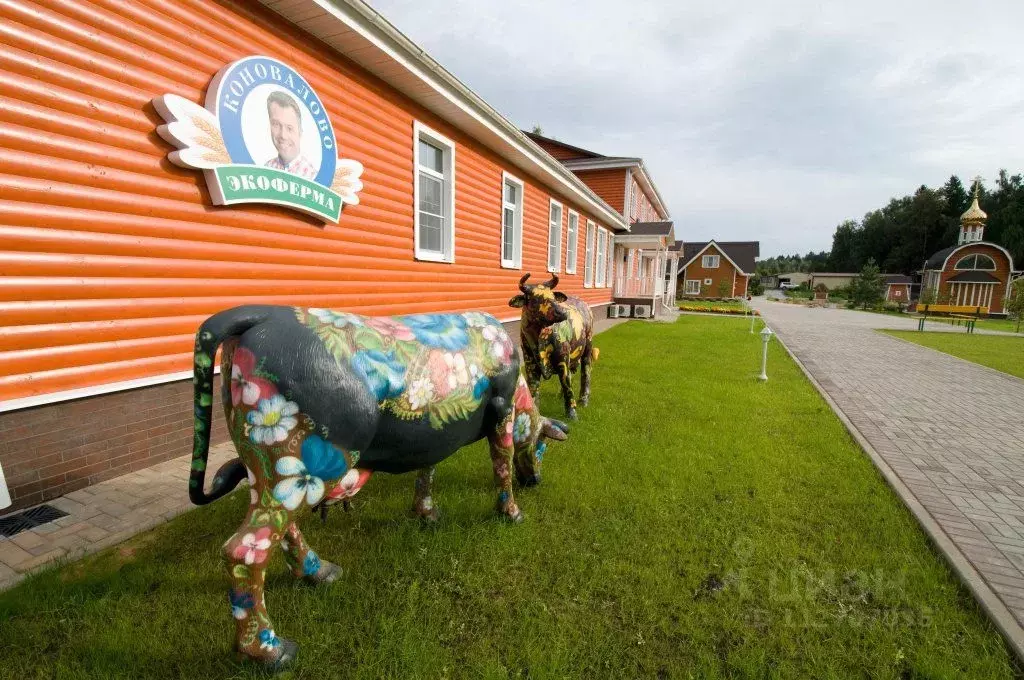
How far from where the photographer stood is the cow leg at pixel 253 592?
189cm

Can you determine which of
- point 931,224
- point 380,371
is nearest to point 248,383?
point 380,371

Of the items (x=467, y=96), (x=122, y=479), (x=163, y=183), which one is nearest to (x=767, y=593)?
(x=122, y=479)

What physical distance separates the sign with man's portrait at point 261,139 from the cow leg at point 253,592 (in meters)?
3.48

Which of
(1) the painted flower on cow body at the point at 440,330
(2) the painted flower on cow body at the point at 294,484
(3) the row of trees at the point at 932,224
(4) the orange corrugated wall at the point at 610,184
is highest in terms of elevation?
(3) the row of trees at the point at 932,224

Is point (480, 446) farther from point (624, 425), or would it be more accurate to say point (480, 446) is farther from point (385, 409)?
point (385, 409)

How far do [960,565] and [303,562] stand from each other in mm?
4172

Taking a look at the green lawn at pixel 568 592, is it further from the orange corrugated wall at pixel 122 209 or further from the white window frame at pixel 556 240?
the white window frame at pixel 556 240

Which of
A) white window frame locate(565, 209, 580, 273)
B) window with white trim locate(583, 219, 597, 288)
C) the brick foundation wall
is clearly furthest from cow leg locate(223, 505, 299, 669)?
window with white trim locate(583, 219, 597, 288)

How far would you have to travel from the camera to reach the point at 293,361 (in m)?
1.90

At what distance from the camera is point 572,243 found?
1470 centimetres

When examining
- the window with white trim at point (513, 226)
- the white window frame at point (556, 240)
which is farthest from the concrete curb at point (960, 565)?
the white window frame at point (556, 240)

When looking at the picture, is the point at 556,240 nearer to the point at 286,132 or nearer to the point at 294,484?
the point at 286,132

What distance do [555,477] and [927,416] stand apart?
241 inches

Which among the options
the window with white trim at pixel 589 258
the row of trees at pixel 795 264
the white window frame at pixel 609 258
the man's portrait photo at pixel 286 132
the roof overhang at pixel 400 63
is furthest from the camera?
the row of trees at pixel 795 264
